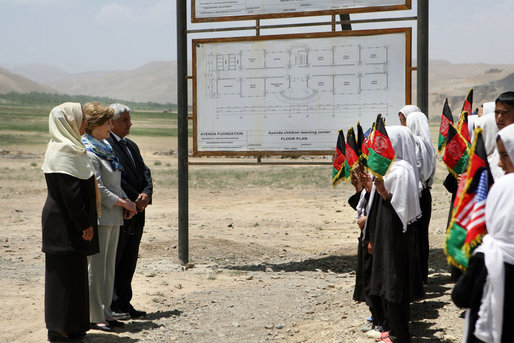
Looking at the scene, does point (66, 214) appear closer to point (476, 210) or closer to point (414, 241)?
point (414, 241)

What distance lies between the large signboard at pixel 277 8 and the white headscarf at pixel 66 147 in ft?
13.2

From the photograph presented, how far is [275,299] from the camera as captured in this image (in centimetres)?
699

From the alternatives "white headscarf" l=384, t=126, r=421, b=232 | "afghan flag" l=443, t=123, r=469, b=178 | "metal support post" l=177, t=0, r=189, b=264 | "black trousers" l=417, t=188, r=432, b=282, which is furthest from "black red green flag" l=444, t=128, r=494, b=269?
"metal support post" l=177, t=0, r=189, b=264

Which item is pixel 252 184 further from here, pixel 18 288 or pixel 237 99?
pixel 18 288

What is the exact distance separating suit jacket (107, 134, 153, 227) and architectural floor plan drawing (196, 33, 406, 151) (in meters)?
2.56

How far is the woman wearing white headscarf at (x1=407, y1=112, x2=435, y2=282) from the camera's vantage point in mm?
6461

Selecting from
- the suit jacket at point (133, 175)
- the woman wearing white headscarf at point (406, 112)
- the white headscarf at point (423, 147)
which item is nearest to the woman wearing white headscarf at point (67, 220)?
the suit jacket at point (133, 175)

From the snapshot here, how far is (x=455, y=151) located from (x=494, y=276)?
281 centimetres

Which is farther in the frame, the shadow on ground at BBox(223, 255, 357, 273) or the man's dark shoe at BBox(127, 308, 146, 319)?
the shadow on ground at BBox(223, 255, 357, 273)

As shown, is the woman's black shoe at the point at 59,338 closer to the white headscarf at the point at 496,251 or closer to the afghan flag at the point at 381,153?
the afghan flag at the point at 381,153

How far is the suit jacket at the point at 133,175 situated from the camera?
20.1 ft

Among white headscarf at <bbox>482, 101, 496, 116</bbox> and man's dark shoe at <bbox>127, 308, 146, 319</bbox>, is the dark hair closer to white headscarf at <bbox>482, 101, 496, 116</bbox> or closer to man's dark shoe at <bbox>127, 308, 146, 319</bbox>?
white headscarf at <bbox>482, 101, 496, 116</bbox>

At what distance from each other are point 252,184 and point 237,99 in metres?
13.5

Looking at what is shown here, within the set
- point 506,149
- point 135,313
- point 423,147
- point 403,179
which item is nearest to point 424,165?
point 423,147
